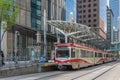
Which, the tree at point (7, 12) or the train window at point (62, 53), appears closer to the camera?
the tree at point (7, 12)

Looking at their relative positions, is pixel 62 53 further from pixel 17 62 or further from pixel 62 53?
pixel 17 62

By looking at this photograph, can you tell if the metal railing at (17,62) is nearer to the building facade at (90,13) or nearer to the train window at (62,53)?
the train window at (62,53)

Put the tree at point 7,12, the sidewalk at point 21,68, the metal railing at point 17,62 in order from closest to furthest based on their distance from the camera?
1. the sidewalk at point 21,68
2. the metal railing at point 17,62
3. the tree at point 7,12

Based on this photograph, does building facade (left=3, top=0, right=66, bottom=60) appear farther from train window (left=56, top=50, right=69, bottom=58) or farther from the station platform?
the station platform

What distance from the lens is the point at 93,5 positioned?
175m

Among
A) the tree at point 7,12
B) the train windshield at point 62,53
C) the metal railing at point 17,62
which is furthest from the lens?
the train windshield at point 62,53

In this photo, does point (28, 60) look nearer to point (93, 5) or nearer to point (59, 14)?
point (59, 14)

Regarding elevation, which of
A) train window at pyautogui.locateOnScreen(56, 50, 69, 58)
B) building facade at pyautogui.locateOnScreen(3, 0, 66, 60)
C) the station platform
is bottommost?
the station platform

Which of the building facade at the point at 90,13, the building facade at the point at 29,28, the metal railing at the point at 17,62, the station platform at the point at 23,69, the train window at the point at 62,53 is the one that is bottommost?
the station platform at the point at 23,69

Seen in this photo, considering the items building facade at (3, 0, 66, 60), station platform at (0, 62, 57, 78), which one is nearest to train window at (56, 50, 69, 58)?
station platform at (0, 62, 57, 78)

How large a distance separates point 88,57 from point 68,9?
44.7 m

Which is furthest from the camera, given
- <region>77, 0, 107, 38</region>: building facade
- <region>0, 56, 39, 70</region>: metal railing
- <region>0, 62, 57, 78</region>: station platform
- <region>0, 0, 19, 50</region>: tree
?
<region>77, 0, 107, 38</region>: building facade

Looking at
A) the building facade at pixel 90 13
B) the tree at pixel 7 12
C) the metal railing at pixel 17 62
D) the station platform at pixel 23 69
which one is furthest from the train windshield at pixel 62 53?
the building facade at pixel 90 13

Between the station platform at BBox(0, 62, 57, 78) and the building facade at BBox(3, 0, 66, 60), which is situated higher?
the building facade at BBox(3, 0, 66, 60)
